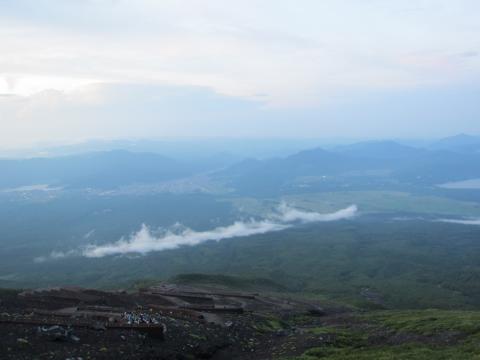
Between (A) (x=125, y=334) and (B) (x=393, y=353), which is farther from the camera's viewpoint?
(A) (x=125, y=334)

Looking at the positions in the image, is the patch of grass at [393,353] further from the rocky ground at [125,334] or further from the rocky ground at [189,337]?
the rocky ground at [125,334]

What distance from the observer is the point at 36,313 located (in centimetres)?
3188

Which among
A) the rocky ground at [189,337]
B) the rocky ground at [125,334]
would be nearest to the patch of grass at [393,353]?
the rocky ground at [189,337]

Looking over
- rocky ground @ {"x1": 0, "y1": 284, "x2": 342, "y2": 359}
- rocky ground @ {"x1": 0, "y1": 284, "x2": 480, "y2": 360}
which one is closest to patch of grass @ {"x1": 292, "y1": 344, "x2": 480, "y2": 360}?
rocky ground @ {"x1": 0, "y1": 284, "x2": 480, "y2": 360}

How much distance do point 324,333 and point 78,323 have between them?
660 inches

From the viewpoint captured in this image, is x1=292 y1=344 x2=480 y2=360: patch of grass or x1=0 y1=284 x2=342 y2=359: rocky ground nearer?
x1=292 y1=344 x2=480 y2=360: patch of grass

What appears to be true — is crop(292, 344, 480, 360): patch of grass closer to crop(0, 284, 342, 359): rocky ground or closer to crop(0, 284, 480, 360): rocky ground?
crop(0, 284, 480, 360): rocky ground

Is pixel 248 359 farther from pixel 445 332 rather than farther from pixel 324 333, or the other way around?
pixel 445 332

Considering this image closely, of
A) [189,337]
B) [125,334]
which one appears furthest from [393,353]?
[125,334]

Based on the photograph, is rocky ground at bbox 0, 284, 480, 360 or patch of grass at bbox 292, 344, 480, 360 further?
rocky ground at bbox 0, 284, 480, 360

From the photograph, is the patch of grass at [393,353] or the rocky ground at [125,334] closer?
the patch of grass at [393,353]

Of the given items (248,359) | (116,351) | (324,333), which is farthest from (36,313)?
(324,333)

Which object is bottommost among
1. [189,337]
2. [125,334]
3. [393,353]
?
[189,337]

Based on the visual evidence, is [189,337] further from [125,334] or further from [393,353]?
[393,353]
